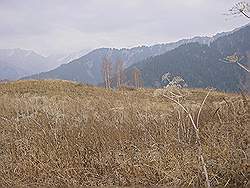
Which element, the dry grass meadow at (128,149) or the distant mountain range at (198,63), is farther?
the distant mountain range at (198,63)

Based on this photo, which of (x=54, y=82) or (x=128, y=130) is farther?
(x=54, y=82)

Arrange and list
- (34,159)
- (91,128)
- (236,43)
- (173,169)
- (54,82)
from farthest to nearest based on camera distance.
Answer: (236,43) < (54,82) < (91,128) < (34,159) < (173,169)

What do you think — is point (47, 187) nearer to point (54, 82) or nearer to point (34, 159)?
point (34, 159)

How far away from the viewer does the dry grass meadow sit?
15.0 feet

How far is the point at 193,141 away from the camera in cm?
532

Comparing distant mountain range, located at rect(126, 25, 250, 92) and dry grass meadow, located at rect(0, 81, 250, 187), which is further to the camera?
distant mountain range, located at rect(126, 25, 250, 92)

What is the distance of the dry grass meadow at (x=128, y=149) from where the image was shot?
180 inches

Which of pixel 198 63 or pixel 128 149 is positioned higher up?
pixel 128 149

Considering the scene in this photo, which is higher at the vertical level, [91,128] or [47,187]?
[91,128]

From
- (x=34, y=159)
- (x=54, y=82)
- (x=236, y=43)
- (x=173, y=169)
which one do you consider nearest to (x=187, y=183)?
(x=173, y=169)

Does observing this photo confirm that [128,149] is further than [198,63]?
No

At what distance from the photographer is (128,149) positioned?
17.4 feet

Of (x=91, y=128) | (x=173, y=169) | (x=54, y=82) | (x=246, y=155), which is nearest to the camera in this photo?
(x=246, y=155)

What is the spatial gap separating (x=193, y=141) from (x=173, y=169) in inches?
28.4
